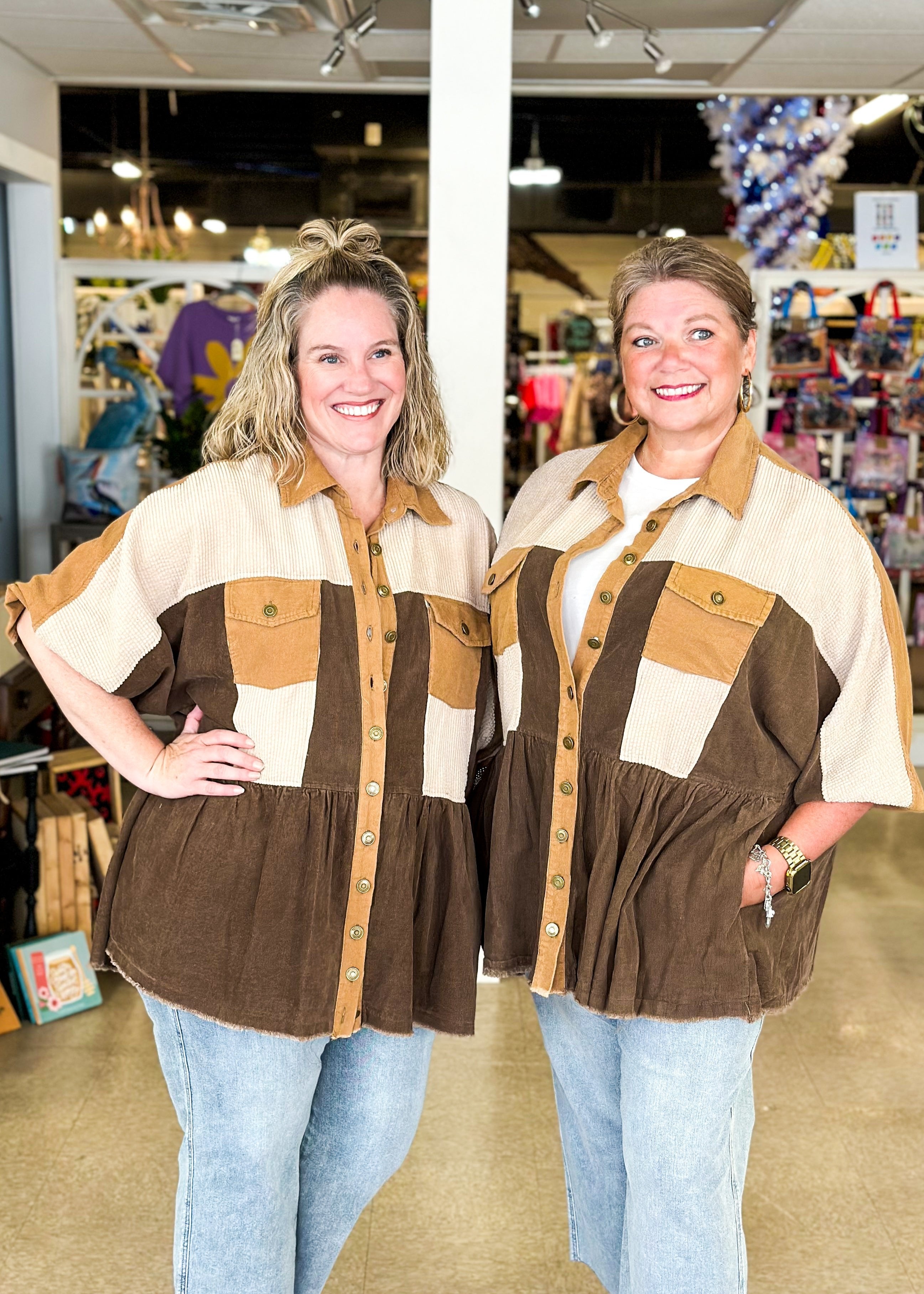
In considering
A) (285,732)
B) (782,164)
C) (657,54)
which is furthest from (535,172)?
(285,732)

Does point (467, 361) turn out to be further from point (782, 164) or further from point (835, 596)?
point (782, 164)

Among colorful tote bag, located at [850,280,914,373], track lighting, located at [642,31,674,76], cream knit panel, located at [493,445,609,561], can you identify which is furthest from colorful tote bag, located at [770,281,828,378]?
cream knit panel, located at [493,445,609,561]

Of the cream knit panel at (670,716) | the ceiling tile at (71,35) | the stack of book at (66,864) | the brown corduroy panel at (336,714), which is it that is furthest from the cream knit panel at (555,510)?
the ceiling tile at (71,35)

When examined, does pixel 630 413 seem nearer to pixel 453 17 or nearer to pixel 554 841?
pixel 554 841

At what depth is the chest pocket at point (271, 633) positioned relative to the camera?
72.6 inches

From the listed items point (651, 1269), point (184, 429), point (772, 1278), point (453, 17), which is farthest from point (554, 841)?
point (184, 429)

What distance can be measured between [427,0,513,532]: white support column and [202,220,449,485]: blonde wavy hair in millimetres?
1603

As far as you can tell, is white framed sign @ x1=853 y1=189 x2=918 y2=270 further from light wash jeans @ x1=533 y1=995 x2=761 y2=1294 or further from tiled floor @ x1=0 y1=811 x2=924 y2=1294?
light wash jeans @ x1=533 y1=995 x2=761 y2=1294

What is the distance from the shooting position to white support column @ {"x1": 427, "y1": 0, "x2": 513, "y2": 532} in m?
3.60

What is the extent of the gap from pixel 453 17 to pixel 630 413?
200cm

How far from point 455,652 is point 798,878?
62 cm

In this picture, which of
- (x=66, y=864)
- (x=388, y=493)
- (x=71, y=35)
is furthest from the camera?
(x=71, y=35)

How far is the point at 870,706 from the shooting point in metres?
1.82

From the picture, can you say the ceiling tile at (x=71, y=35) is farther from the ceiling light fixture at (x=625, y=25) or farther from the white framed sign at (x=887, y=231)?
the white framed sign at (x=887, y=231)
